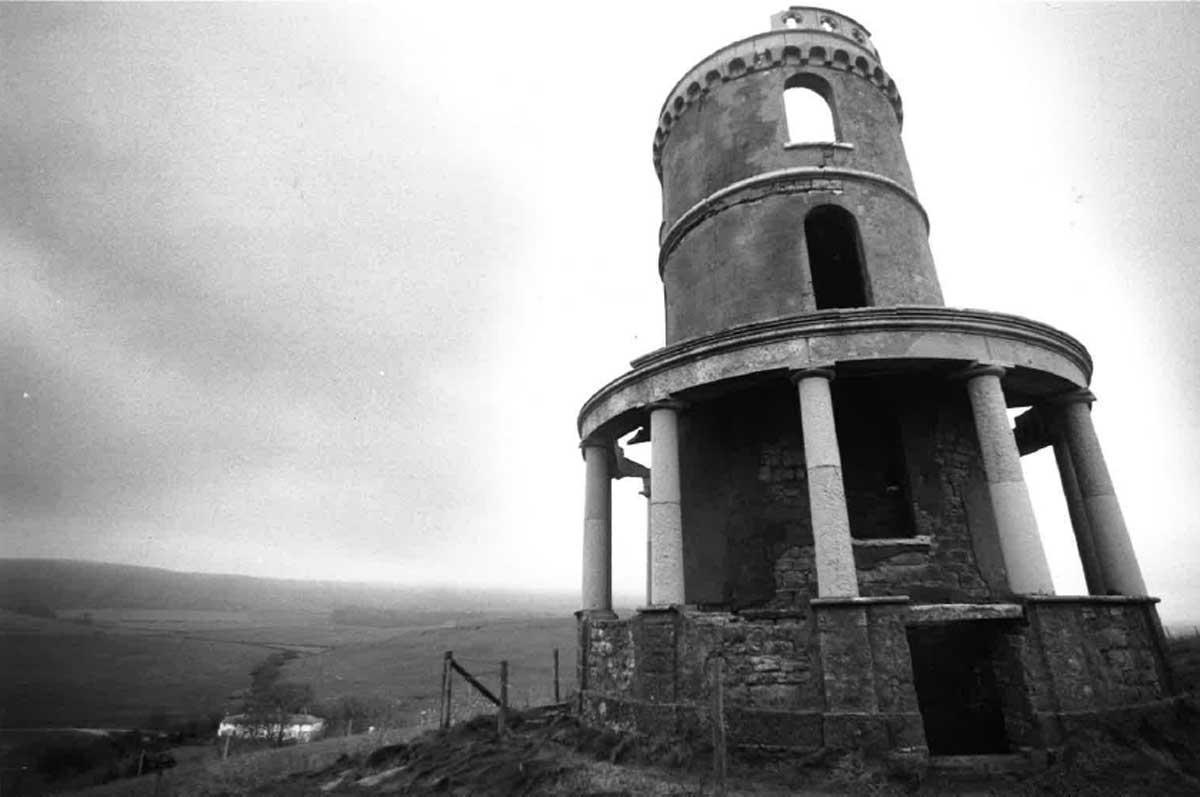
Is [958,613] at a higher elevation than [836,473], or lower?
lower

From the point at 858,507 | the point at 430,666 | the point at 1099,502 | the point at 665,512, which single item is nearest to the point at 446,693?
the point at 665,512

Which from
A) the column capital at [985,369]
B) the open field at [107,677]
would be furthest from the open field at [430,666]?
the column capital at [985,369]

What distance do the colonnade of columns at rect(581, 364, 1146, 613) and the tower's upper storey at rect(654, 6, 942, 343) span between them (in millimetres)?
2837

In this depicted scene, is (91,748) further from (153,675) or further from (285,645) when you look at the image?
(285,645)

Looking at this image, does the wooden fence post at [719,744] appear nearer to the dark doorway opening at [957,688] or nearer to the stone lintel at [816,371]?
the dark doorway opening at [957,688]

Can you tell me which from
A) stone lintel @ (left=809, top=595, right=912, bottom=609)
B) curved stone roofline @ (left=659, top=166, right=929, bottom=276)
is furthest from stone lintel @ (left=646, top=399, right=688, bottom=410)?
curved stone roofline @ (left=659, top=166, right=929, bottom=276)

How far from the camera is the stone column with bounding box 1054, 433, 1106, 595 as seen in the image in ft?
34.8

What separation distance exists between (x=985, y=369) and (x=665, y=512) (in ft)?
16.8

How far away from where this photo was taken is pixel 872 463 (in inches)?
402

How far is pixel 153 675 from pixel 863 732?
5811cm

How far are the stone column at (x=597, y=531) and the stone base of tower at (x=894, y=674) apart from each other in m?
2.73

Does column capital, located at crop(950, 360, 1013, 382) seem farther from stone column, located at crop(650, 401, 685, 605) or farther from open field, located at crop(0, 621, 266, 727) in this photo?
Result: open field, located at crop(0, 621, 266, 727)

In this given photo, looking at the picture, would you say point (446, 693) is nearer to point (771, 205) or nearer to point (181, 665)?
point (771, 205)

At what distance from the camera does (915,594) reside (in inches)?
342
